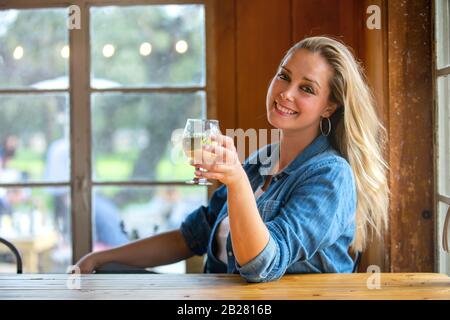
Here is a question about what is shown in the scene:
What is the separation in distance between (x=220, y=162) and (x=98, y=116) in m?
1.69

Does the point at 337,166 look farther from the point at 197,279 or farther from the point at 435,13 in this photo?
the point at 435,13

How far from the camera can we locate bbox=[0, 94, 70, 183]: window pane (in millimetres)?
2891

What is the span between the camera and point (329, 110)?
177 centimetres

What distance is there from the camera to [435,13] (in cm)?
213

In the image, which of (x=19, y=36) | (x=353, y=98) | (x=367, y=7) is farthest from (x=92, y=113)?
(x=353, y=98)

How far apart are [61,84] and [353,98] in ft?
5.16

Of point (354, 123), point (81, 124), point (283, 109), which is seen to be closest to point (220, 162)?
point (283, 109)

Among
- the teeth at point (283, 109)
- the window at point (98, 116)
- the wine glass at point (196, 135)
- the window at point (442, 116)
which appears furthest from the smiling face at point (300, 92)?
the window at point (98, 116)

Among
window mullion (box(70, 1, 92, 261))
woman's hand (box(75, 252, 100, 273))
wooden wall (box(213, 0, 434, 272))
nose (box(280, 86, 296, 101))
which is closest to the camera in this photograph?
nose (box(280, 86, 296, 101))

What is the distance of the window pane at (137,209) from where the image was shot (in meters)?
2.89

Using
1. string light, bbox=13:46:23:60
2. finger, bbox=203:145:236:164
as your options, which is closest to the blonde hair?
finger, bbox=203:145:236:164

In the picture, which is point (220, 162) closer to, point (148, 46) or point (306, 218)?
point (306, 218)

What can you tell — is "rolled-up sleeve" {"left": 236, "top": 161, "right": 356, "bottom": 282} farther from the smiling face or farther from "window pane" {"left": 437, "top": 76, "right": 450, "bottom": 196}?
"window pane" {"left": 437, "top": 76, "right": 450, "bottom": 196}

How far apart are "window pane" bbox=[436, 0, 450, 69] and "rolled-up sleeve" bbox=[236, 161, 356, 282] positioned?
2.22ft
